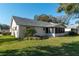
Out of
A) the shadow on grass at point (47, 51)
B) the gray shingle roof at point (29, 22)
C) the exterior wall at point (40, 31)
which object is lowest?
the shadow on grass at point (47, 51)

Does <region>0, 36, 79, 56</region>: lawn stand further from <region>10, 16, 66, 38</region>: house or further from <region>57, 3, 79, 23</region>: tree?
<region>57, 3, 79, 23</region>: tree

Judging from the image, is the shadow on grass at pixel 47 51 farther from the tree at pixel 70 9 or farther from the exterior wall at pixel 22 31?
the tree at pixel 70 9

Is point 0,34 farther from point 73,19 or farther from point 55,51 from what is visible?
point 73,19

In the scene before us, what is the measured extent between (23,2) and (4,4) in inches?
20.3

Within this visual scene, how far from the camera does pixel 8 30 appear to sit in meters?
6.20

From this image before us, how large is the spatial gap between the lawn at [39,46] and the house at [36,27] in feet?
0.64

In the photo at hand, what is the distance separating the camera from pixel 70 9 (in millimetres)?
6445

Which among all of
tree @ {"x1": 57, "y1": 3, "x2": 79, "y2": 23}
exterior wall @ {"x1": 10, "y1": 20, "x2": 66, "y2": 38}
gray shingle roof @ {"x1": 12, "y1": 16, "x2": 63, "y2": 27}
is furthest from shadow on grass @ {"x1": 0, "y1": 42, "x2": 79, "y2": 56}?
tree @ {"x1": 57, "y1": 3, "x2": 79, "y2": 23}

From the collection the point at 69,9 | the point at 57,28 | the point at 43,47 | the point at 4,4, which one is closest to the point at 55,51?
the point at 43,47

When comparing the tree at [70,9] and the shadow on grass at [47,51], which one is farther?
the tree at [70,9]

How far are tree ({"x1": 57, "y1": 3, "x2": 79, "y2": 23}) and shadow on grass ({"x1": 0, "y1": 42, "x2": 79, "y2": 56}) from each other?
0.79 metres

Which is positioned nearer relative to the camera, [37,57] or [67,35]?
[37,57]

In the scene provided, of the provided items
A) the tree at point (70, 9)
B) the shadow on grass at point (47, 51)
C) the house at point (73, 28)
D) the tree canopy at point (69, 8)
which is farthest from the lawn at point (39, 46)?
the tree canopy at point (69, 8)

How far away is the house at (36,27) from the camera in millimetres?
6254
